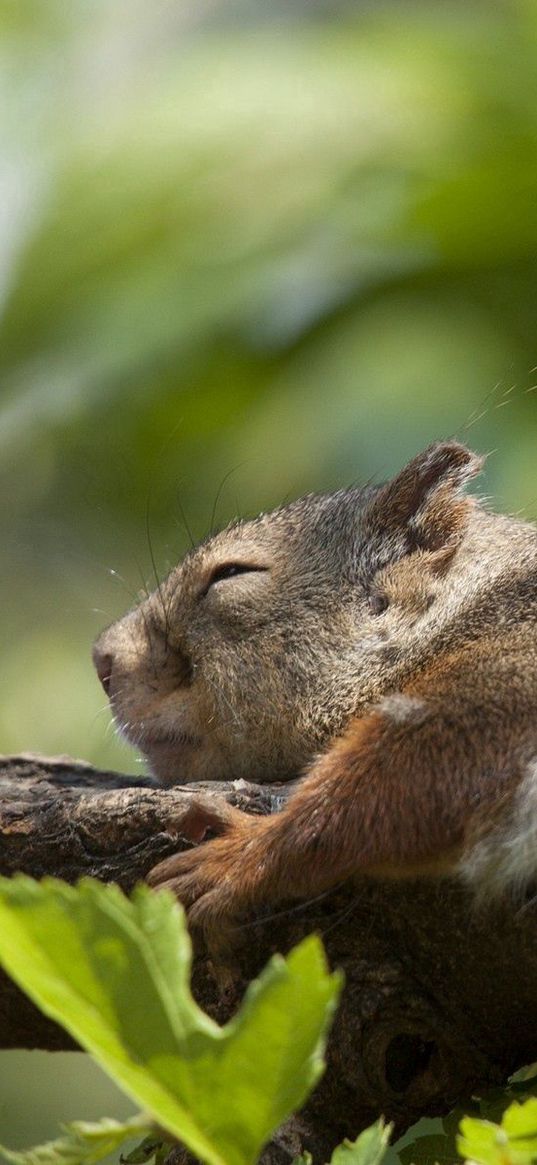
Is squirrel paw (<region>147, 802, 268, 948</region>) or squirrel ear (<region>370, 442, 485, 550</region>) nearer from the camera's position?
squirrel paw (<region>147, 802, 268, 948</region>)

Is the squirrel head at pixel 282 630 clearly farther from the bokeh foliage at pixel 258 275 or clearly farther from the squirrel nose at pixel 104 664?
the bokeh foliage at pixel 258 275

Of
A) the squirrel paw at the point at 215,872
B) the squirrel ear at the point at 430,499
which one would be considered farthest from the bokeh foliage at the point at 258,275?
the squirrel paw at the point at 215,872

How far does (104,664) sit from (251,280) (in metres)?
2.17

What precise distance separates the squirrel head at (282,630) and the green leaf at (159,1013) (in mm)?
1590

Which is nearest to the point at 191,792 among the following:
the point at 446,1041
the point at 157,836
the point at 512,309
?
the point at 157,836

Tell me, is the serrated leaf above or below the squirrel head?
below

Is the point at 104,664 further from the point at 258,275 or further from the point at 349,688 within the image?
the point at 258,275

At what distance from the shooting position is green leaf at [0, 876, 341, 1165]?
0.94m

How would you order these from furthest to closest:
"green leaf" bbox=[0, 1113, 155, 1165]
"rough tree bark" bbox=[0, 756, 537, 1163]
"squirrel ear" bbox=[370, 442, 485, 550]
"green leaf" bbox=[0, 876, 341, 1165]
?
"squirrel ear" bbox=[370, 442, 485, 550], "rough tree bark" bbox=[0, 756, 537, 1163], "green leaf" bbox=[0, 1113, 155, 1165], "green leaf" bbox=[0, 876, 341, 1165]

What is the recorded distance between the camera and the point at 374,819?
2094mm

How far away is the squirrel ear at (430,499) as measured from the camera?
2855mm

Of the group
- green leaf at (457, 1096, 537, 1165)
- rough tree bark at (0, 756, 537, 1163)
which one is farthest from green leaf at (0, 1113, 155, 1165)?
rough tree bark at (0, 756, 537, 1163)

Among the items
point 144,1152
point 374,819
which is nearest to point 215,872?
point 374,819

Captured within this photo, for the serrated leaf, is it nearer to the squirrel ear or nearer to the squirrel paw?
the squirrel paw
